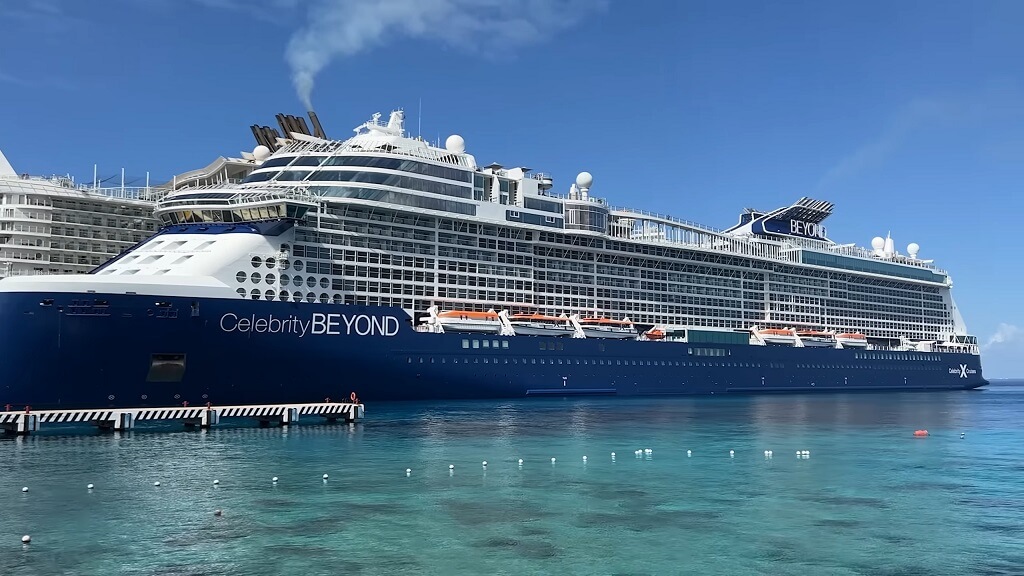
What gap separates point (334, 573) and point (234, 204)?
35897 millimetres

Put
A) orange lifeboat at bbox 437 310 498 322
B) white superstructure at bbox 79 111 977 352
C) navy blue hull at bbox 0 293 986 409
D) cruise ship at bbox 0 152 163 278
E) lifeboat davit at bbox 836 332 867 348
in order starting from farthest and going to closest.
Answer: lifeboat davit at bbox 836 332 867 348 < cruise ship at bbox 0 152 163 278 < orange lifeboat at bbox 437 310 498 322 < white superstructure at bbox 79 111 977 352 < navy blue hull at bbox 0 293 986 409

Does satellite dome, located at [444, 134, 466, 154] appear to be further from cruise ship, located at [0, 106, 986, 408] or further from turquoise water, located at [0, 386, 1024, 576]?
turquoise water, located at [0, 386, 1024, 576]

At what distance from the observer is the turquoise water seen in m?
19.2

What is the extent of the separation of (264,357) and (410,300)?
1197cm

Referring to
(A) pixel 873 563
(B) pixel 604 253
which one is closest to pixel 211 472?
(A) pixel 873 563

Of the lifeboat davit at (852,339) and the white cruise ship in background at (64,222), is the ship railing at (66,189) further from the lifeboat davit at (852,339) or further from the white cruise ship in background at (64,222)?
the lifeboat davit at (852,339)

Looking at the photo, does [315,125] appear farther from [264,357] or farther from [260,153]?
[264,357]

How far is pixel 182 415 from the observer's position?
→ 43.6 meters

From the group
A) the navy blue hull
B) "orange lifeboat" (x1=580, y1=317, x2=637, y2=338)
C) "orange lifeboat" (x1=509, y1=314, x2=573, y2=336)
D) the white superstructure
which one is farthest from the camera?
"orange lifeboat" (x1=580, y1=317, x2=637, y2=338)

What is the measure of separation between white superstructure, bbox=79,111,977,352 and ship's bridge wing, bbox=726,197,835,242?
7.7 inches

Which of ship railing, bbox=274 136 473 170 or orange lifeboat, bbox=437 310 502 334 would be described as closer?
orange lifeboat, bbox=437 310 502 334

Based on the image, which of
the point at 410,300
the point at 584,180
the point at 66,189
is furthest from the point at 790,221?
the point at 66,189

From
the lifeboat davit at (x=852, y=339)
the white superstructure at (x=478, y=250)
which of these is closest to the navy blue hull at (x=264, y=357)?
the white superstructure at (x=478, y=250)

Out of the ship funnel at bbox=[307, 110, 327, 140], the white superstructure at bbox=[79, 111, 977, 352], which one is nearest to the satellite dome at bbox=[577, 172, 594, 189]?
the white superstructure at bbox=[79, 111, 977, 352]
